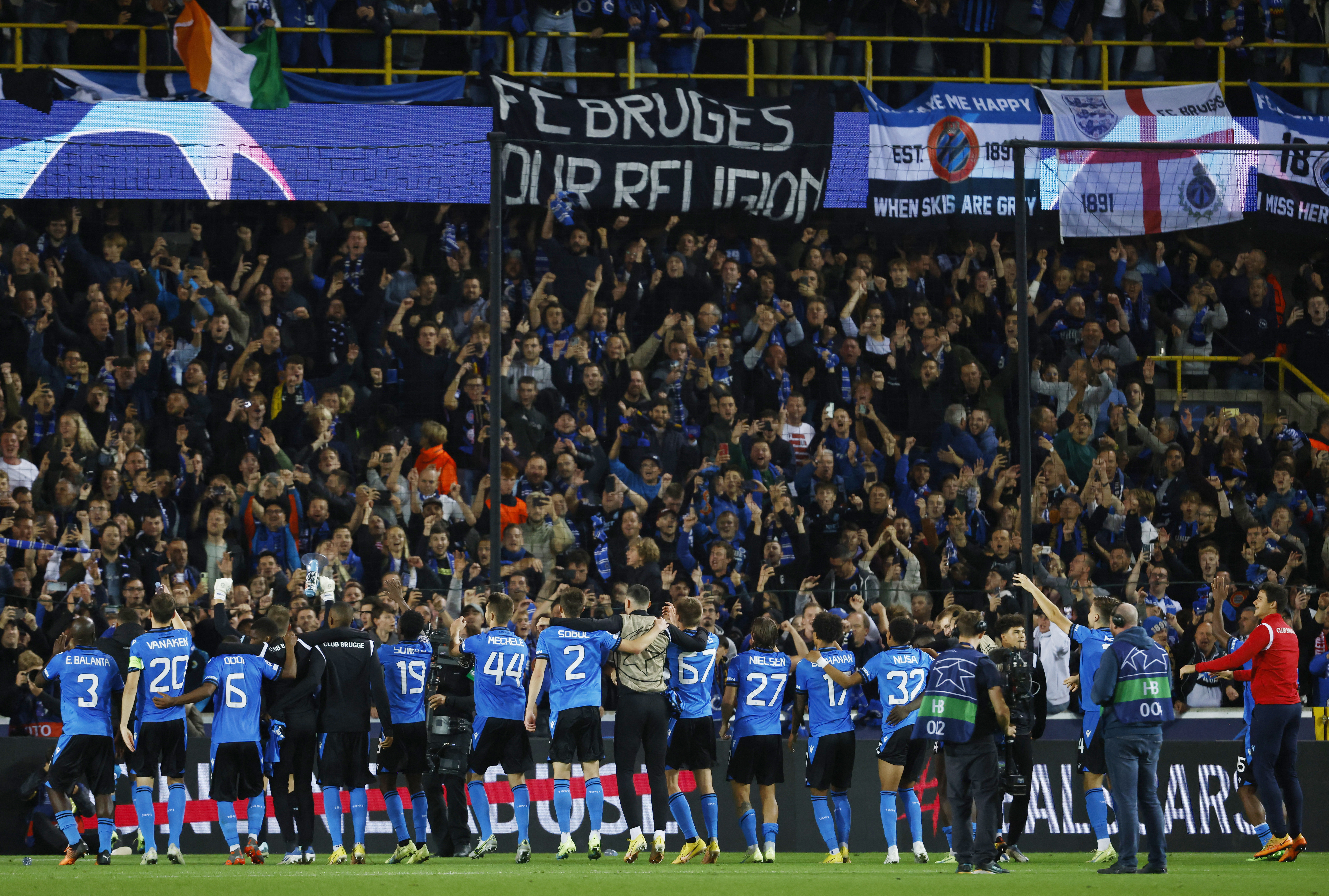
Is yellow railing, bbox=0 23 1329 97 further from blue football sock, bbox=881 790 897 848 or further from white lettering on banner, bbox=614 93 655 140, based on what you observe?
blue football sock, bbox=881 790 897 848

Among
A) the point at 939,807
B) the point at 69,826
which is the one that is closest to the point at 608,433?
the point at 939,807

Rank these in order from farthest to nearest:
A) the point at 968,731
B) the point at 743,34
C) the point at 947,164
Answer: the point at 743,34
the point at 947,164
the point at 968,731

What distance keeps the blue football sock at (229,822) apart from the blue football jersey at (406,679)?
135 centimetres

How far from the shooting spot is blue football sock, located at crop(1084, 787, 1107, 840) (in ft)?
41.3

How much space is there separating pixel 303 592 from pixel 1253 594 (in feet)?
27.8

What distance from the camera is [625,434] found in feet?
56.2

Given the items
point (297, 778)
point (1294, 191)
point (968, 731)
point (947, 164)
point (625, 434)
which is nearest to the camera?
point (968, 731)

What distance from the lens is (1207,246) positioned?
2048cm

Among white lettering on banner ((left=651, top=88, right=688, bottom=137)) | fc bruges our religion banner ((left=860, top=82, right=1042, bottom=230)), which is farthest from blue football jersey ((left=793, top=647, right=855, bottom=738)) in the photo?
white lettering on banner ((left=651, top=88, right=688, bottom=137))

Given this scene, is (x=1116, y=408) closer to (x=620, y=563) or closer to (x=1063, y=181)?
(x=1063, y=181)

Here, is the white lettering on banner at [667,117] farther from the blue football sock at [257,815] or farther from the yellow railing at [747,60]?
the blue football sock at [257,815]

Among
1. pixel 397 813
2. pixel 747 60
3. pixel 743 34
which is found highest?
pixel 743 34

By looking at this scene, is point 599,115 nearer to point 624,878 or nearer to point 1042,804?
point 1042,804

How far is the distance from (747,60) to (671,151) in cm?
423
